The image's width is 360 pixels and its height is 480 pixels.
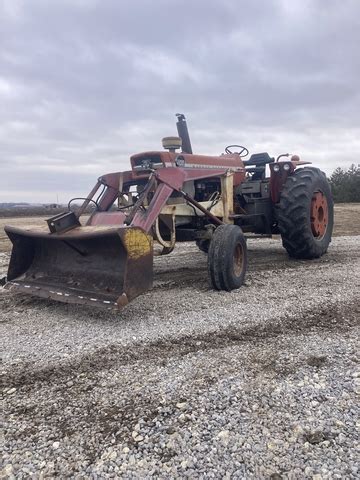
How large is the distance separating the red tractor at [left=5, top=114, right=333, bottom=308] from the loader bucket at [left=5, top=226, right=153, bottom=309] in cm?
1

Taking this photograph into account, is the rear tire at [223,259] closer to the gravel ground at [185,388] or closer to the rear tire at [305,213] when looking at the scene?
the gravel ground at [185,388]

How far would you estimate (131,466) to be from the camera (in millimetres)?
2203

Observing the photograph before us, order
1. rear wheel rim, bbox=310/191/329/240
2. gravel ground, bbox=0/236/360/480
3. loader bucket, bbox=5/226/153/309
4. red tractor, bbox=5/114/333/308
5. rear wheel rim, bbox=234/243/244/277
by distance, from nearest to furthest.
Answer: gravel ground, bbox=0/236/360/480, loader bucket, bbox=5/226/153/309, red tractor, bbox=5/114/333/308, rear wheel rim, bbox=234/243/244/277, rear wheel rim, bbox=310/191/329/240

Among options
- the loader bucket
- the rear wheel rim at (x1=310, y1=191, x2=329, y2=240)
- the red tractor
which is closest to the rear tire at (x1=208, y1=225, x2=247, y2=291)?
the red tractor

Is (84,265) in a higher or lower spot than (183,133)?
lower

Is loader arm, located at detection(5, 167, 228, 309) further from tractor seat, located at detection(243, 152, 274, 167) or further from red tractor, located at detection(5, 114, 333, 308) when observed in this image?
tractor seat, located at detection(243, 152, 274, 167)

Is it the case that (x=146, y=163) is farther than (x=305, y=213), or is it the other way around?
(x=305, y=213)

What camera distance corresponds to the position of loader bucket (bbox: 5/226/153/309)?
4332 mm

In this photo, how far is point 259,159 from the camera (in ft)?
27.2

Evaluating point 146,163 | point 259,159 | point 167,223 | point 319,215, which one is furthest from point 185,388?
point 259,159

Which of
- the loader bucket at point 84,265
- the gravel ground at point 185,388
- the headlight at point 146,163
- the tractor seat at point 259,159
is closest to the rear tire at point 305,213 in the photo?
the tractor seat at point 259,159

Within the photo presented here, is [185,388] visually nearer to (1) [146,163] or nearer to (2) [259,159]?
(1) [146,163]

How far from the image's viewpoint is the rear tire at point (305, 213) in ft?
22.4

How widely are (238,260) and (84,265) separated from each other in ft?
7.01
